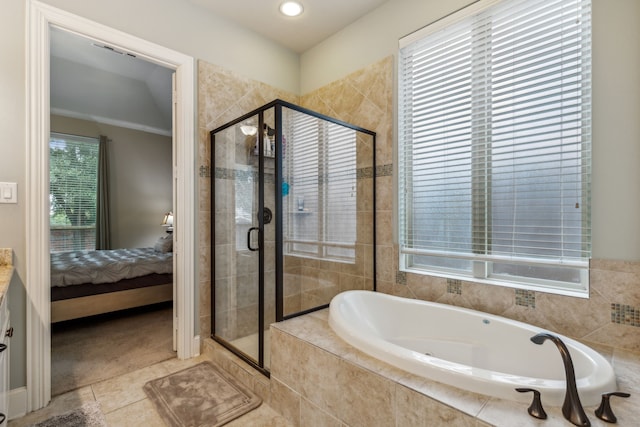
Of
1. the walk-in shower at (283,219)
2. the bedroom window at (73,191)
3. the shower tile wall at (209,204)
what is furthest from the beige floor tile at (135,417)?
the bedroom window at (73,191)

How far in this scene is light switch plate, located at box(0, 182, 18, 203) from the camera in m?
1.64

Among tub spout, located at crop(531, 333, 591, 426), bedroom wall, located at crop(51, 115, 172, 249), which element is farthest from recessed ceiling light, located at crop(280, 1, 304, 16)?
bedroom wall, located at crop(51, 115, 172, 249)

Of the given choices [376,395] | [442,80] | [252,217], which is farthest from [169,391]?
[442,80]

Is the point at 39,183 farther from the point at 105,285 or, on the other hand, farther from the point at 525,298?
the point at 525,298

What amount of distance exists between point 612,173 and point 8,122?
10.4ft

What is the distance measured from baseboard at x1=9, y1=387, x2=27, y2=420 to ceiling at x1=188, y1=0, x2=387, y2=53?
2.80 m

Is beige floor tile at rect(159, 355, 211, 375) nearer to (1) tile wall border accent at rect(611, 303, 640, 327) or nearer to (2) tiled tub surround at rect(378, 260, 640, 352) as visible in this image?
(2) tiled tub surround at rect(378, 260, 640, 352)

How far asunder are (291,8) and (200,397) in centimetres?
284

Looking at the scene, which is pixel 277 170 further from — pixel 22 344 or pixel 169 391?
pixel 22 344

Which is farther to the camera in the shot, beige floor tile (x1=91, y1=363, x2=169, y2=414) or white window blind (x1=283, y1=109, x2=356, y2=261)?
white window blind (x1=283, y1=109, x2=356, y2=261)

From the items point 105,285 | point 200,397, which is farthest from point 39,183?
point 105,285

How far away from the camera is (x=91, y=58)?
3.72m

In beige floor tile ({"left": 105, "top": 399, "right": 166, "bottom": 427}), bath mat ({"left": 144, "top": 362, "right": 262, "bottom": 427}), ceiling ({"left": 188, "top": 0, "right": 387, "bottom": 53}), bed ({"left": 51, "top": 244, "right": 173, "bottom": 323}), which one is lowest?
→ beige floor tile ({"left": 105, "top": 399, "right": 166, "bottom": 427})

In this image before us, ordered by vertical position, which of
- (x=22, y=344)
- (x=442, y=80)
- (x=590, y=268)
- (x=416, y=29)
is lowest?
(x=22, y=344)
